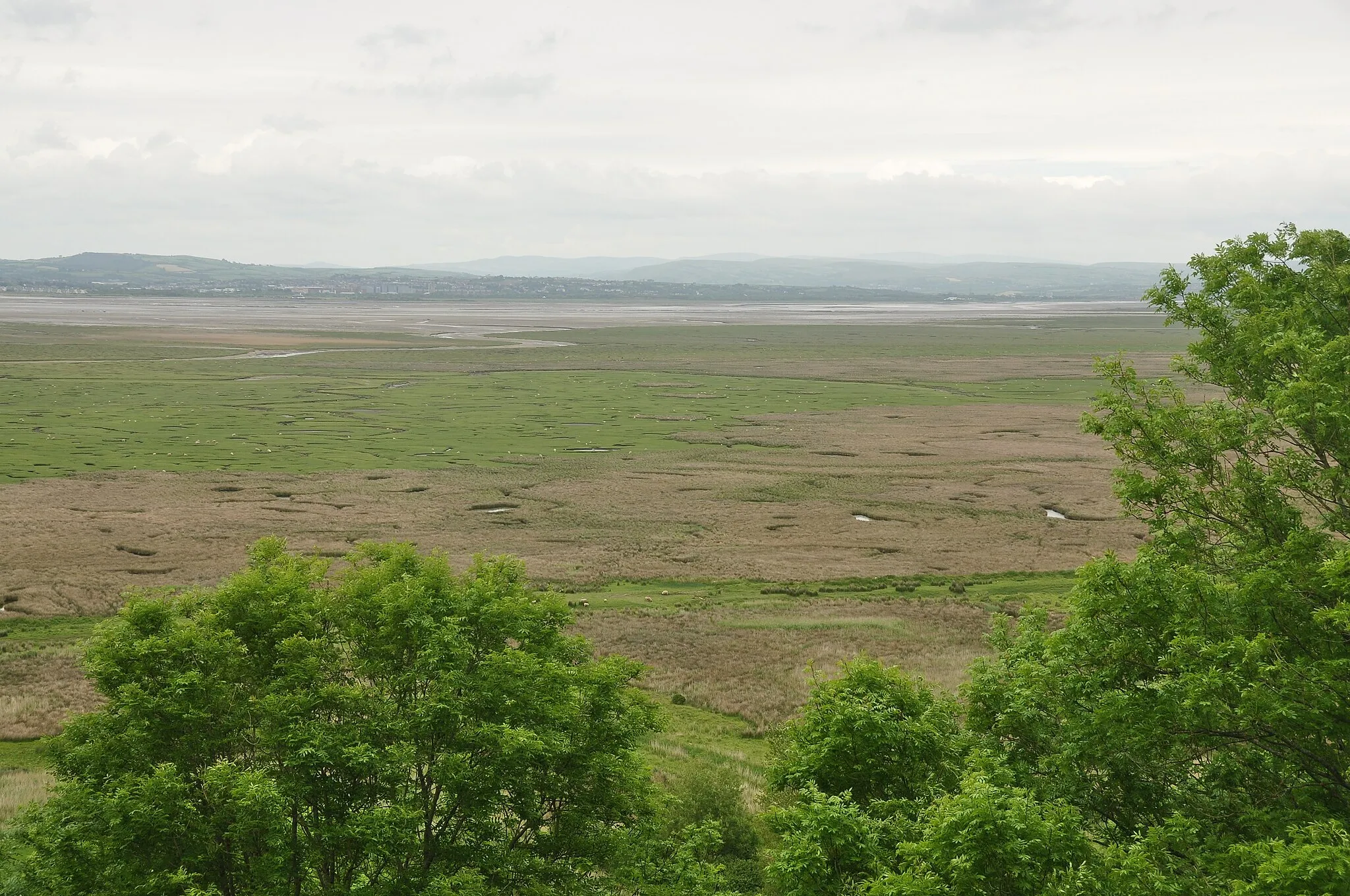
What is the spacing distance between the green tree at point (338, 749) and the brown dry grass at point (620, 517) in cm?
3317

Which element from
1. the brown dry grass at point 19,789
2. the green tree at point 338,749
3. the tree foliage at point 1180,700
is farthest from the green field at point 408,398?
the tree foliage at point 1180,700

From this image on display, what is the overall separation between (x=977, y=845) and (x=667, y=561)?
44.8m

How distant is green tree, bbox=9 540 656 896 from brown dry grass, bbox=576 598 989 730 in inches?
676

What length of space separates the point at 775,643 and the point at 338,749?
29186mm

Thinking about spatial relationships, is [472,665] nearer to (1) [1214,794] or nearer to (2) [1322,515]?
(1) [1214,794]

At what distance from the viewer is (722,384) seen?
144 metres

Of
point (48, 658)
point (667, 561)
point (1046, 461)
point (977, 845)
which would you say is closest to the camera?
point (977, 845)

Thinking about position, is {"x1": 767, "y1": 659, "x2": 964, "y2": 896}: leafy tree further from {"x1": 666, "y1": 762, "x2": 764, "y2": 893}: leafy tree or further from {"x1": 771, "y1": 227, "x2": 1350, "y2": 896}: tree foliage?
{"x1": 666, "y1": 762, "x2": 764, "y2": 893}: leafy tree

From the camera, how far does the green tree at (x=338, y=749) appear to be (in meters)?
17.2

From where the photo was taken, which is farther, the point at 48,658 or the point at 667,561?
the point at 667,561

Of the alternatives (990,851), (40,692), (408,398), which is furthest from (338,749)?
(408,398)

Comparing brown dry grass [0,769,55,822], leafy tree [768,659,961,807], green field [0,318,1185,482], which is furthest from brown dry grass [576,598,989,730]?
green field [0,318,1185,482]

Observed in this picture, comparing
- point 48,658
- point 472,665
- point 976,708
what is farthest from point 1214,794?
point 48,658

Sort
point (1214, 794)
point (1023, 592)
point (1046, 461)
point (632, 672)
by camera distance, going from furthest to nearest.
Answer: point (1046, 461)
point (1023, 592)
point (632, 672)
point (1214, 794)
